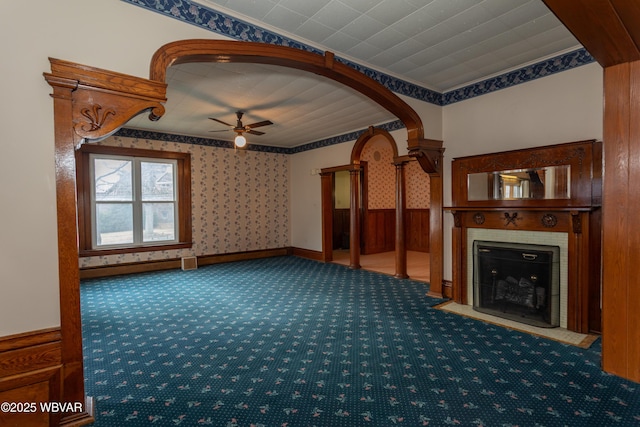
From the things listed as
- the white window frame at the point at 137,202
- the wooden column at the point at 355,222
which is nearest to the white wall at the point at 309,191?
the wooden column at the point at 355,222

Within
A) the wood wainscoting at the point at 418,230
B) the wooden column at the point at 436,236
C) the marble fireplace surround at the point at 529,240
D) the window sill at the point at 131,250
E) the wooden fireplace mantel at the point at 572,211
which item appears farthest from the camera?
the wood wainscoting at the point at 418,230

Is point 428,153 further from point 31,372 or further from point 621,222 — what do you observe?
point 31,372

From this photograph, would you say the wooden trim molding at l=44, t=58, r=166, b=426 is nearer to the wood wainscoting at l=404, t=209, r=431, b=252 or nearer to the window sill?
the window sill

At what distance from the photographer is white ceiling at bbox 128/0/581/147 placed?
2529 millimetres

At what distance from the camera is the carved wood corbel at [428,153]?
4100 mm

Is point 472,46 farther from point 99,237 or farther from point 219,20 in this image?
point 99,237

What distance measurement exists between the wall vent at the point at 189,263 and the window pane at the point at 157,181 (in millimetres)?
1314

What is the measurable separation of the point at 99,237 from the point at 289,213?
4126 mm

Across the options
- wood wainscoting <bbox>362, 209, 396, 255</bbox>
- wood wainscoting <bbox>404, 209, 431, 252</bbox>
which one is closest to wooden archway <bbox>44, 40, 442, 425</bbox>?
wood wainscoting <bbox>362, 209, 396, 255</bbox>

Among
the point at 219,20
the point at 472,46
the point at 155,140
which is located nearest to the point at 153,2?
the point at 219,20

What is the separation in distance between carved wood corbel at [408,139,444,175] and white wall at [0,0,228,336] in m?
3.36

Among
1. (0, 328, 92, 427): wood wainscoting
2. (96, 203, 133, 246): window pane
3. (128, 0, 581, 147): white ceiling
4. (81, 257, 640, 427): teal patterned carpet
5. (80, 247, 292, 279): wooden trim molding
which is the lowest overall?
(81, 257, 640, 427): teal patterned carpet

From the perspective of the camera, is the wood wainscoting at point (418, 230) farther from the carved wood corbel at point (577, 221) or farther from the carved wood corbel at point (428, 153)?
the carved wood corbel at point (577, 221)

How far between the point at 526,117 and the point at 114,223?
6804 millimetres
